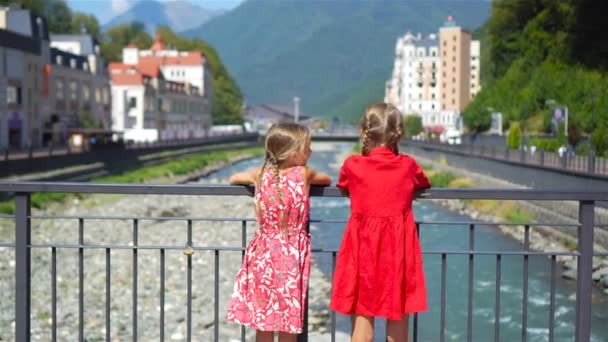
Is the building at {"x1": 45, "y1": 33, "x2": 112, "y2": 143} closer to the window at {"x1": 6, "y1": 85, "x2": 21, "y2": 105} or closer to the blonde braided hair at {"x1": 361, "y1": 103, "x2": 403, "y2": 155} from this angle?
the window at {"x1": 6, "y1": 85, "x2": 21, "y2": 105}

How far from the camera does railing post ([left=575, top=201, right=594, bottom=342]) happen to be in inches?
191

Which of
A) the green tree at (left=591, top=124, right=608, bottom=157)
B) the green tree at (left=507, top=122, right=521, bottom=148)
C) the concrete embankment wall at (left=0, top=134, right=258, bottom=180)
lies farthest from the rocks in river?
the green tree at (left=507, top=122, right=521, bottom=148)

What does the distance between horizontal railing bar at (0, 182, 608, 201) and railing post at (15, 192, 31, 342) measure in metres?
0.11

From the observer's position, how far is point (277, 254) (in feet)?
14.5

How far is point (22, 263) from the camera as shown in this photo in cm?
510

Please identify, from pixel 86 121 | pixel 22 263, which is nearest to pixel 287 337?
pixel 22 263

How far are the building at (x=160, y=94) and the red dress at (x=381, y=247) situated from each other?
76.0 meters

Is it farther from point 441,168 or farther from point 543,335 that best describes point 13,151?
point 543,335

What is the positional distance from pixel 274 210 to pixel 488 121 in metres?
60.1

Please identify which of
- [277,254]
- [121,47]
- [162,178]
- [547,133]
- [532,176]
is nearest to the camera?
[277,254]

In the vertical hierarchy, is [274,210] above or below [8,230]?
above

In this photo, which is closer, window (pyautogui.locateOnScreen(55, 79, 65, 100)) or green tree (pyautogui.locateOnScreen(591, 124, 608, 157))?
green tree (pyautogui.locateOnScreen(591, 124, 608, 157))

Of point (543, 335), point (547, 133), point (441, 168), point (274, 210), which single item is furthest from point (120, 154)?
point (274, 210)

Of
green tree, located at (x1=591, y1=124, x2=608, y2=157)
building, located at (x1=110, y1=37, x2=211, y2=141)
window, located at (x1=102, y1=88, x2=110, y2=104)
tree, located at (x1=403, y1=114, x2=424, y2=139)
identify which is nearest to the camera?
green tree, located at (x1=591, y1=124, x2=608, y2=157)
